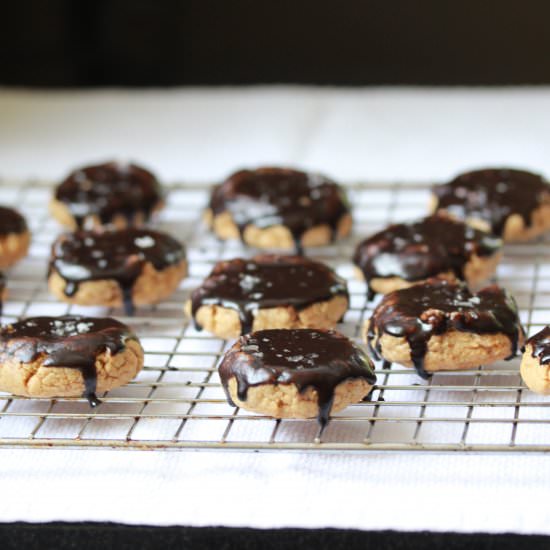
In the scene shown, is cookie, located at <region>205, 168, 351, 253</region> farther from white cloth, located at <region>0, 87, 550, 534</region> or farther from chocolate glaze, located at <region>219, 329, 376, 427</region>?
chocolate glaze, located at <region>219, 329, 376, 427</region>

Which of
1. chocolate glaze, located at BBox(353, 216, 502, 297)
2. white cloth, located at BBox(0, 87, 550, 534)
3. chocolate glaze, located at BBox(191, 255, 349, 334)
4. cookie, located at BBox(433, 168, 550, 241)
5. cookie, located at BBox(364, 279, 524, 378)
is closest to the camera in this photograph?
white cloth, located at BBox(0, 87, 550, 534)

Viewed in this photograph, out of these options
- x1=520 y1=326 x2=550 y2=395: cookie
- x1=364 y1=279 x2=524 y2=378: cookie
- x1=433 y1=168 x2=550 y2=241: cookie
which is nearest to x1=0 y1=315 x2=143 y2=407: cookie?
x1=364 y1=279 x2=524 y2=378: cookie

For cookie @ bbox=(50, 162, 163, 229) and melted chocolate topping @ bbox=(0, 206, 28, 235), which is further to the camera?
cookie @ bbox=(50, 162, 163, 229)

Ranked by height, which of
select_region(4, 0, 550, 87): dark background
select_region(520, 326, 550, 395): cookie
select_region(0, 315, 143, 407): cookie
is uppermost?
select_region(520, 326, 550, 395): cookie

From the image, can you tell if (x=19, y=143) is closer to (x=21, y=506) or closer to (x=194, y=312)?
(x=194, y=312)

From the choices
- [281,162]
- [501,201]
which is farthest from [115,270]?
[281,162]

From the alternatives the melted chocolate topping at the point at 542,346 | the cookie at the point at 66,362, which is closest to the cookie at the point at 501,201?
the melted chocolate topping at the point at 542,346

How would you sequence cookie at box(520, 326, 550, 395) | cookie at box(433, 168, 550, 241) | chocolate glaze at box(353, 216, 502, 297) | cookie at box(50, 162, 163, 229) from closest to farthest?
cookie at box(520, 326, 550, 395), chocolate glaze at box(353, 216, 502, 297), cookie at box(433, 168, 550, 241), cookie at box(50, 162, 163, 229)

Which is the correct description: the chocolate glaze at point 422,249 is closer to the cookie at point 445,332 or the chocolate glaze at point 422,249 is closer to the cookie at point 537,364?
the cookie at point 445,332
